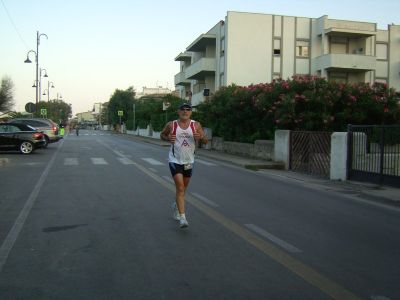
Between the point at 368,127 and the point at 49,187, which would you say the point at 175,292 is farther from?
the point at 368,127

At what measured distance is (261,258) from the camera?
21.4 ft

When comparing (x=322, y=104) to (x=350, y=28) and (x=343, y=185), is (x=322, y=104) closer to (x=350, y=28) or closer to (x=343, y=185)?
(x=343, y=185)

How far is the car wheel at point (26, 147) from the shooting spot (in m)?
26.1

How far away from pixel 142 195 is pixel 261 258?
5.76 meters

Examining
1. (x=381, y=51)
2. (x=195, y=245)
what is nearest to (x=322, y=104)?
(x=195, y=245)

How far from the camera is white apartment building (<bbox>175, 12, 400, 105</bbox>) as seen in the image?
44594mm

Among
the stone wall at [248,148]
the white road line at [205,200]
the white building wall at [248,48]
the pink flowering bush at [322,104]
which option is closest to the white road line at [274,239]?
the white road line at [205,200]

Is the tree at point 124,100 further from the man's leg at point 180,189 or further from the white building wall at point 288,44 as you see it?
the man's leg at point 180,189

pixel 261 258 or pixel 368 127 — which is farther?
pixel 368 127

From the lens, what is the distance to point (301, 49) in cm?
Result: 4619

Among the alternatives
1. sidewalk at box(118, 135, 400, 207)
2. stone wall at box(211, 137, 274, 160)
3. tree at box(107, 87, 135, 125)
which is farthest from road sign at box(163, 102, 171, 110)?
tree at box(107, 87, 135, 125)

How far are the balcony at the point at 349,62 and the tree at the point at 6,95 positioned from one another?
33.5 meters

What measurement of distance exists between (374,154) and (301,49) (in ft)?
105

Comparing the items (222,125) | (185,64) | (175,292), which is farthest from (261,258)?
(185,64)
